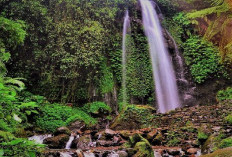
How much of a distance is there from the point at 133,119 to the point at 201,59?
294 inches

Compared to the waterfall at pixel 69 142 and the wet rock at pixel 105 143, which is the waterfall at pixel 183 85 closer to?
the wet rock at pixel 105 143

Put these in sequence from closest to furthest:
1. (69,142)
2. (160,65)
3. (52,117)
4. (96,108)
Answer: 1. (69,142)
2. (52,117)
3. (96,108)
4. (160,65)

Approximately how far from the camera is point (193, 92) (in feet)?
41.4

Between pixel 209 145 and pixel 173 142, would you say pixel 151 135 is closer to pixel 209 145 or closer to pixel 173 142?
pixel 173 142

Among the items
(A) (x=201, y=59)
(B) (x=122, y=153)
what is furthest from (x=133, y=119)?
(A) (x=201, y=59)

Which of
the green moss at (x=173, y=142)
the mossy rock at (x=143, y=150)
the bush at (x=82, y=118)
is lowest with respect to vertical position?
the green moss at (x=173, y=142)

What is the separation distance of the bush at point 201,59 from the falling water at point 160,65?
4.80 feet

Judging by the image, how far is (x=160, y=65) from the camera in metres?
13.2

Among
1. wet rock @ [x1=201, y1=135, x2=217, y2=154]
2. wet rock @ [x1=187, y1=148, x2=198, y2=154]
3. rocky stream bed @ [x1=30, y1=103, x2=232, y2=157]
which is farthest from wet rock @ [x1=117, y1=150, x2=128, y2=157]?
wet rock @ [x1=201, y1=135, x2=217, y2=154]

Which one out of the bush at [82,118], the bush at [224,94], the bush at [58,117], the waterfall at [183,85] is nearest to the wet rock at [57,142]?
the bush at [58,117]

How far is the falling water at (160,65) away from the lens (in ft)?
40.2

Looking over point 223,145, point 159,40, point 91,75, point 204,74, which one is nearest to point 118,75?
point 91,75

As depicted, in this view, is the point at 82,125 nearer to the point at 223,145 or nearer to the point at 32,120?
the point at 32,120

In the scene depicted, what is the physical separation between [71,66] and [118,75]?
300cm
